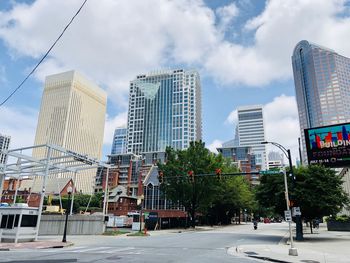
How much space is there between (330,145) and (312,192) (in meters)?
19.7

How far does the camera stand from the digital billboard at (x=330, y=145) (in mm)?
43719

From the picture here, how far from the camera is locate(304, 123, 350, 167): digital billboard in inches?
1721

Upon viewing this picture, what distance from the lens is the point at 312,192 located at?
28422 millimetres

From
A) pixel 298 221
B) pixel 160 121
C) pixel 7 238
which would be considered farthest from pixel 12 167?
pixel 160 121

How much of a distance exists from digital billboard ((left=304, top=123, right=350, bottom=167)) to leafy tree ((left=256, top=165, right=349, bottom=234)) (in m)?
14.2

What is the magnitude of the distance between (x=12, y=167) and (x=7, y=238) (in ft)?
40.1

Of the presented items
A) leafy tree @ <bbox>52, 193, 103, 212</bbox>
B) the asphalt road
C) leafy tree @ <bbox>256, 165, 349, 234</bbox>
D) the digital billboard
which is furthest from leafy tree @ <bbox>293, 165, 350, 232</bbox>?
leafy tree @ <bbox>52, 193, 103, 212</bbox>

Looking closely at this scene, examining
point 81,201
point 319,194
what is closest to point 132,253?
point 319,194

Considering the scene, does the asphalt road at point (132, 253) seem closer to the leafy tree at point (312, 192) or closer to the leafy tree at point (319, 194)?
the leafy tree at point (312, 192)

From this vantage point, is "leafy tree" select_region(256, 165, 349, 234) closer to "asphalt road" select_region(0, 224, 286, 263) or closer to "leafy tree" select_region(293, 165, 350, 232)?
"leafy tree" select_region(293, 165, 350, 232)

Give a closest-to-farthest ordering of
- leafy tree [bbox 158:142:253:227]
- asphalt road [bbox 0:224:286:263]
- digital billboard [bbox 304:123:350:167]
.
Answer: asphalt road [bbox 0:224:286:263], digital billboard [bbox 304:123:350:167], leafy tree [bbox 158:142:253:227]

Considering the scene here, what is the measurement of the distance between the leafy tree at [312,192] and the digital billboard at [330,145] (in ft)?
46.7

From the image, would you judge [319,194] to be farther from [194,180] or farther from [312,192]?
[194,180]

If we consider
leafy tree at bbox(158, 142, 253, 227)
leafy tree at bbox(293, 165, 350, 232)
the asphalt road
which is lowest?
the asphalt road
